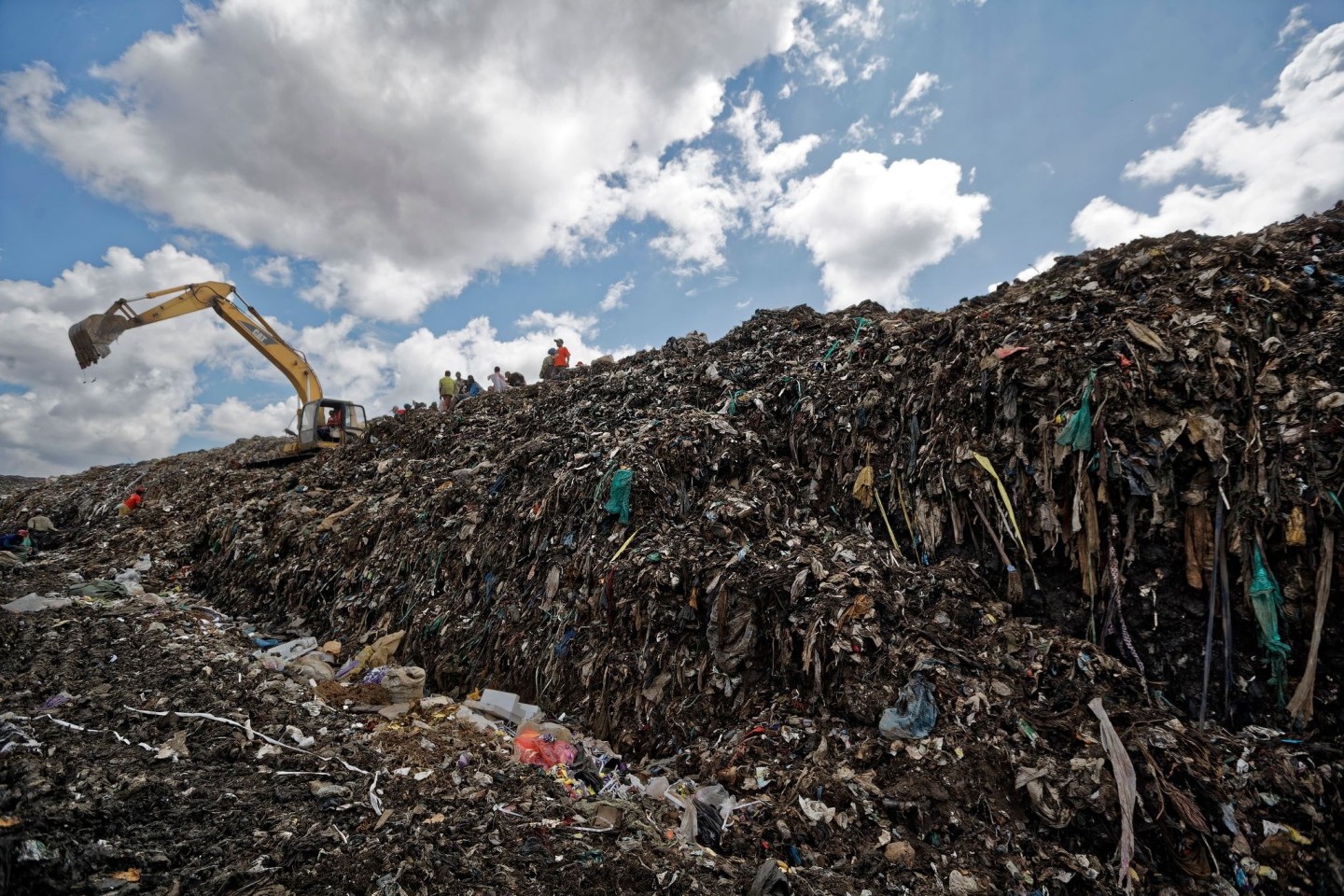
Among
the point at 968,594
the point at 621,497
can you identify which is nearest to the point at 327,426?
the point at 621,497

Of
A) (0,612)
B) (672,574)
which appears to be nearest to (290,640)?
(0,612)

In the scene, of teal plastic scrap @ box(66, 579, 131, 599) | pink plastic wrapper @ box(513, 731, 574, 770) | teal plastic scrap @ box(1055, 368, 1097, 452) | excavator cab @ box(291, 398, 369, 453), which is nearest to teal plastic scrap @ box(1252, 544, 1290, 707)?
teal plastic scrap @ box(1055, 368, 1097, 452)

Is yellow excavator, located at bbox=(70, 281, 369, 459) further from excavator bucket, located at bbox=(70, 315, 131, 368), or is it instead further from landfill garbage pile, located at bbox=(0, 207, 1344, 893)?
landfill garbage pile, located at bbox=(0, 207, 1344, 893)

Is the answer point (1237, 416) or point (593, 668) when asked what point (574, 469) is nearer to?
point (593, 668)

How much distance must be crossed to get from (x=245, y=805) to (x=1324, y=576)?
235 inches

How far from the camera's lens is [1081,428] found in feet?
12.7

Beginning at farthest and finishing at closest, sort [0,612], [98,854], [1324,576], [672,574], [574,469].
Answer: [574,469] → [0,612] → [672,574] → [1324,576] → [98,854]

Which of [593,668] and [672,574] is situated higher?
[672,574]

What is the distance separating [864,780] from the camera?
3.12 metres

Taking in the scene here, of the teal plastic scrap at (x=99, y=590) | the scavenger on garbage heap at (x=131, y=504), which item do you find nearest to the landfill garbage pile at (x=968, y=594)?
the teal plastic scrap at (x=99, y=590)

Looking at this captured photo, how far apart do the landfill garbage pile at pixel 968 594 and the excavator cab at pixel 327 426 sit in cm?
597

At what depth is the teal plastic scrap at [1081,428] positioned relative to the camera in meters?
3.85

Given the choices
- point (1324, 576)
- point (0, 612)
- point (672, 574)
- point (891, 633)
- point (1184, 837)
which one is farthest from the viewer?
point (0, 612)

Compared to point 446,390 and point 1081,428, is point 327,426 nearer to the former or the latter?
point 446,390
